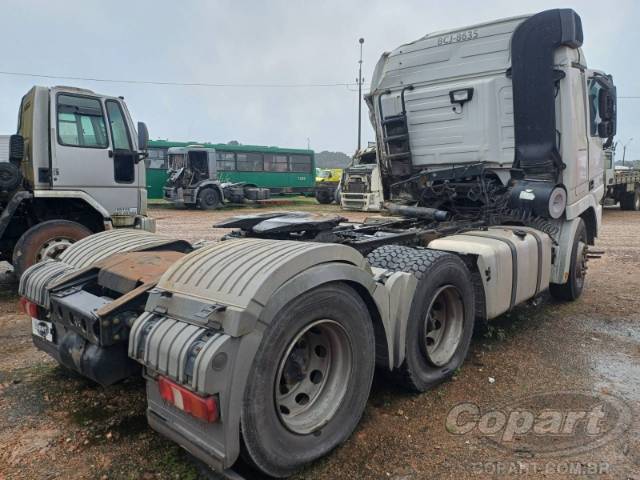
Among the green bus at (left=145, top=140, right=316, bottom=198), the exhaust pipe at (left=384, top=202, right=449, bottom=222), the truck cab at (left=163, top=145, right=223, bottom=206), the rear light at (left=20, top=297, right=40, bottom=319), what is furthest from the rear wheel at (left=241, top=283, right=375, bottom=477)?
the green bus at (left=145, top=140, right=316, bottom=198)

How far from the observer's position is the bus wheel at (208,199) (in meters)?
21.9

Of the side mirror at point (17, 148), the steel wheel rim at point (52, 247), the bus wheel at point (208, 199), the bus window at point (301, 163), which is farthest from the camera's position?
the bus window at point (301, 163)

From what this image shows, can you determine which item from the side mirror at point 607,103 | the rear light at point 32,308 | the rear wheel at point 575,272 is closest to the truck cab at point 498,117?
the side mirror at point 607,103

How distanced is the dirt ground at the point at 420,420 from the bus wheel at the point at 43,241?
126cm

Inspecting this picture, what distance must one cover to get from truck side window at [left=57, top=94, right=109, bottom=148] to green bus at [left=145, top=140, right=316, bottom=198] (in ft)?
56.2

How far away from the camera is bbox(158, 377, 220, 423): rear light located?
6.58ft

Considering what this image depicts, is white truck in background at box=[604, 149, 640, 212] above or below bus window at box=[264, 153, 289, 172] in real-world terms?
below

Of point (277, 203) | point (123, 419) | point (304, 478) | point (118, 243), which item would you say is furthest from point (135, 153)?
point (277, 203)

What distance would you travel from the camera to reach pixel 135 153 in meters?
7.02

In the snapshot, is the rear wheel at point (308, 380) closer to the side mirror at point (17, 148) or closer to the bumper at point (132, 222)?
the bumper at point (132, 222)

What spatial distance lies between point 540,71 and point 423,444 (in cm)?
411

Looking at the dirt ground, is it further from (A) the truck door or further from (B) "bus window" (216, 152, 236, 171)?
(B) "bus window" (216, 152, 236, 171)

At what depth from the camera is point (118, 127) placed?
6.92 m

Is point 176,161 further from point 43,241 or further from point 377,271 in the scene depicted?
point 377,271
